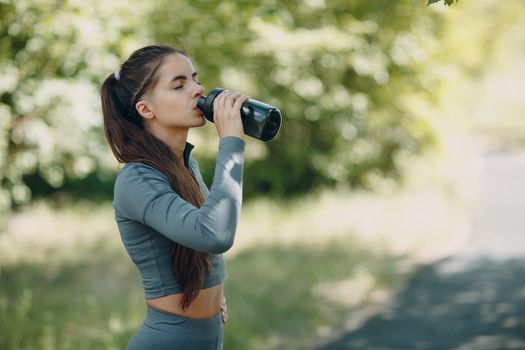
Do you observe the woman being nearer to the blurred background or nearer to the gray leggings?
the gray leggings

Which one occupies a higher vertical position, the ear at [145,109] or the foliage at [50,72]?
the foliage at [50,72]

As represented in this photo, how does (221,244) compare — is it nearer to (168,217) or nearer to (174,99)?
(168,217)

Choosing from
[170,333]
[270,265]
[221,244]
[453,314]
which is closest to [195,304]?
[170,333]

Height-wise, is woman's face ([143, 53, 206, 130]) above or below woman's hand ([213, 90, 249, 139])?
above

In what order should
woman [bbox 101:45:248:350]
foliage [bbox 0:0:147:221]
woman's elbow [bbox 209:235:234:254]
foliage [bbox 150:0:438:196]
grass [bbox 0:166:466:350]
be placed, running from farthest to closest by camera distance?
foliage [bbox 150:0:438:196] → foliage [bbox 0:0:147:221] → grass [bbox 0:166:466:350] → woman [bbox 101:45:248:350] → woman's elbow [bbox 209:235:234:254]

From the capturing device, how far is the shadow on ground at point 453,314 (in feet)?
17.9

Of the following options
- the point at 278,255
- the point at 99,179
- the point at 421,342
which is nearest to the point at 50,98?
the point at 278,255

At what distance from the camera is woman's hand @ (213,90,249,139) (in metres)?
1.96

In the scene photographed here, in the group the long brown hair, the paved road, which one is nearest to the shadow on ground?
the paved road

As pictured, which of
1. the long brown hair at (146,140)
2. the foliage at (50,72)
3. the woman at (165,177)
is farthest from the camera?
the foliage at (50,72)

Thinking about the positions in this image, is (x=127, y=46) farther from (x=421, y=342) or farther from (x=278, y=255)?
(x=421, y=342)

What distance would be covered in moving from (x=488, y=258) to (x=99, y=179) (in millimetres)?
8303

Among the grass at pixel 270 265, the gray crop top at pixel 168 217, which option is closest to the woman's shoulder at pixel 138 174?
the gray crop top at pixel 168 217

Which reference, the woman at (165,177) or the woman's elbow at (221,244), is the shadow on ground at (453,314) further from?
the woman's elbow at (221,244)
